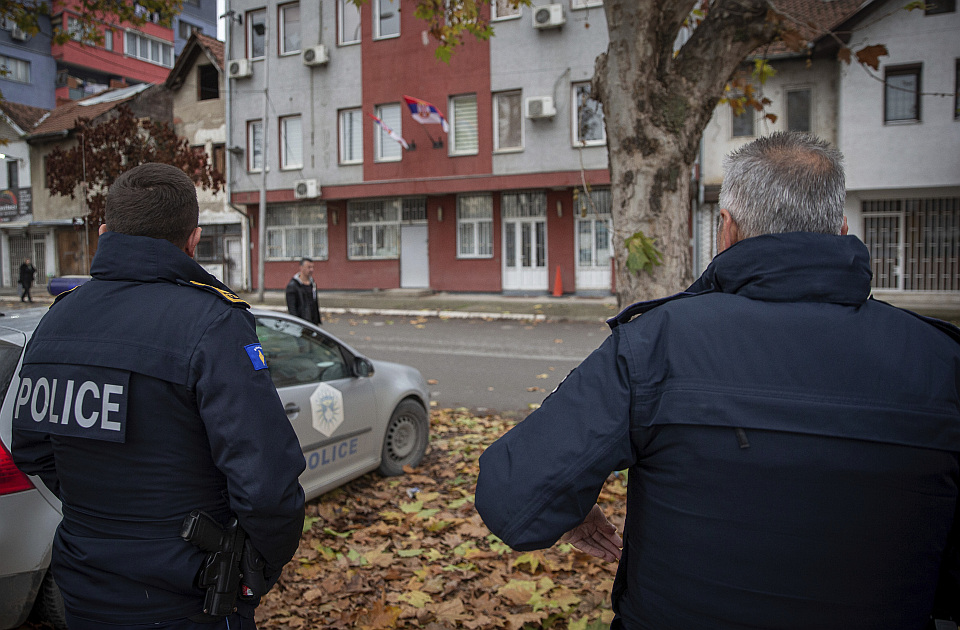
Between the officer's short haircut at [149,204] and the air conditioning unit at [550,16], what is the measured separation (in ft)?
66.5

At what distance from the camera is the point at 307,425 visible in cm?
452

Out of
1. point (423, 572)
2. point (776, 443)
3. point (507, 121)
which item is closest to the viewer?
point (776, 443)

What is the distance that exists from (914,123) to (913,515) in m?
21.9

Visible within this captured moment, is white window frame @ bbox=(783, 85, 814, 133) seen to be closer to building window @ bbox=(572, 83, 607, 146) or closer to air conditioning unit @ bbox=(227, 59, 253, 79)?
building window @ bbox=(572, 83, 607, 146)

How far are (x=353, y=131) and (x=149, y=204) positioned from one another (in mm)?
23011

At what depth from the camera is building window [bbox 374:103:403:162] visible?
23344 millimetres

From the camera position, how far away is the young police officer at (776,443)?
142cm

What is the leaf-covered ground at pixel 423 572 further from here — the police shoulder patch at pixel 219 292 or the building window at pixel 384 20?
the building window at pixel 384 20

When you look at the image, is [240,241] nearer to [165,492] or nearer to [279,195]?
[279,195]

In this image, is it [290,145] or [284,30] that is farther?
[290,145]

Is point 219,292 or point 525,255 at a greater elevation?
point 525,255

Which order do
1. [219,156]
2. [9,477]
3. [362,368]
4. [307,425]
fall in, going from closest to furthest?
[9,477] → [307,425] → [362,368] → [219,156]

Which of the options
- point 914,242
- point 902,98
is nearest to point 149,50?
point 902,98

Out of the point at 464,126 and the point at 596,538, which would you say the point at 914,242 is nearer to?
the point at 464,126
